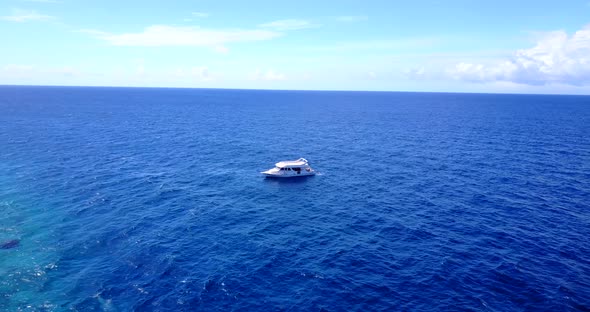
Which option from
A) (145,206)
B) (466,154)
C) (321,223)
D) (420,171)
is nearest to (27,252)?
(145,206)

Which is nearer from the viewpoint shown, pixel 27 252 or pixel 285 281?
pixel 285 281

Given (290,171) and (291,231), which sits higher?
(290,171)

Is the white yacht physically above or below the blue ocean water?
above

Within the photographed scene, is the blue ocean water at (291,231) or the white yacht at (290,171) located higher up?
the white yacht at (290,171)

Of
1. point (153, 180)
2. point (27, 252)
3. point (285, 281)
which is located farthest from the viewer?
point (153, 180)

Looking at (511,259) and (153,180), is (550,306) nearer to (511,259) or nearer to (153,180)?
(511,259)

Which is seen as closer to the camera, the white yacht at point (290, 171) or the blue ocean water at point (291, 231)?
the blue ocean water at point (291, 231)

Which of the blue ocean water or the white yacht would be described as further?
the white yacht

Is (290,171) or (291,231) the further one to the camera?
(290,171)
